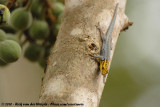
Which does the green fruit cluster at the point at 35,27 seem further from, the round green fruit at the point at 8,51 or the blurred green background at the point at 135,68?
the blurred green background at the point at 135,68

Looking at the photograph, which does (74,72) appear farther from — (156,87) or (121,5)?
(156,87)

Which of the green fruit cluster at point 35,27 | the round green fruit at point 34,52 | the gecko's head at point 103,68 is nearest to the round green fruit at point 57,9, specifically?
the green fruit cluster at point 35,27

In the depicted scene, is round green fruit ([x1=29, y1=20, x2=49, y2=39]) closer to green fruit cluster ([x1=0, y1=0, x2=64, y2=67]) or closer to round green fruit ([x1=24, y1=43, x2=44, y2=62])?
green fruit cluster ([x1=0, y1=0, x2=64, y2=67])

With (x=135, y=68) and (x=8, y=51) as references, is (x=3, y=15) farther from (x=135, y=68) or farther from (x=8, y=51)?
(x=135, y=68)

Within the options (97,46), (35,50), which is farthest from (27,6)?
(97,46)

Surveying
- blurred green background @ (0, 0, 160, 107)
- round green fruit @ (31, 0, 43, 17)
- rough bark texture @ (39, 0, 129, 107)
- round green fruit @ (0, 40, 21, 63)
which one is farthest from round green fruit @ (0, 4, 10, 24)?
blurred green background @ (0, 0, 160, 107)

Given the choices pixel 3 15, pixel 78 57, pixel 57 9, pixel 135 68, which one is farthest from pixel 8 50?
pixel 135 68
